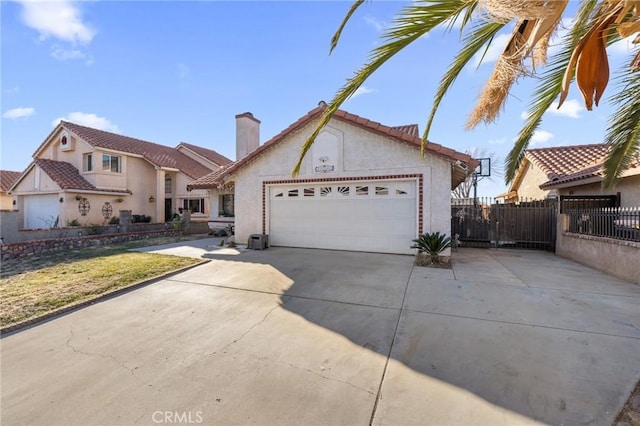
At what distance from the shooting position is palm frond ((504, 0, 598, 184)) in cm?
352

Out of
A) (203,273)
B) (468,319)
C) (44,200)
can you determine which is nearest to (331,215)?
(203,273)

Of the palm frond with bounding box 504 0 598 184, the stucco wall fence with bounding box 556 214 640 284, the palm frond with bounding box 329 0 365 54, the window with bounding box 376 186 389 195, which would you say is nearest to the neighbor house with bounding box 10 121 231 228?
the window with bounding box 376 186 389 195

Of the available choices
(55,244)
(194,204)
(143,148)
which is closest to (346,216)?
(55,244)

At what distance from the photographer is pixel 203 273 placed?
25.7 ft

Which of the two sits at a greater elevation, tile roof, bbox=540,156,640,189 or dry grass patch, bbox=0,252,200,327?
tile roof, bbox=540,156,640,189

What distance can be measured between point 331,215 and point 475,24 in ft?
26.8

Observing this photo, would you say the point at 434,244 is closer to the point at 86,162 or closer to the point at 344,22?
the point at 344,22

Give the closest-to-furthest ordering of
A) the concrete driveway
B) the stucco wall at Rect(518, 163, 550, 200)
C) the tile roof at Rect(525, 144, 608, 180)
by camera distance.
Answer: the concrete driveway, the tile roof at Rect(525, 144, 608, 180), the stucco wall at Rect(518, 163, 550, 200)

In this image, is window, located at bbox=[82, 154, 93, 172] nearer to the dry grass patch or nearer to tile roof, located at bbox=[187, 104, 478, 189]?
tile roof, located at bbox=[187, 104, 478, 189]

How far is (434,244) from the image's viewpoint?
351 inches

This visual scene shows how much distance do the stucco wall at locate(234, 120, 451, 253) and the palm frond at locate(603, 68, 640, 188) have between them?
435cm

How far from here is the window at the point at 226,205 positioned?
18875 mm

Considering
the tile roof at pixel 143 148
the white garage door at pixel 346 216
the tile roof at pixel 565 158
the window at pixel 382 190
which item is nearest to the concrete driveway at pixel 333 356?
the white garage door at pixel 346 216

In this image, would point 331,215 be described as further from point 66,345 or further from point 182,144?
point 182,144
